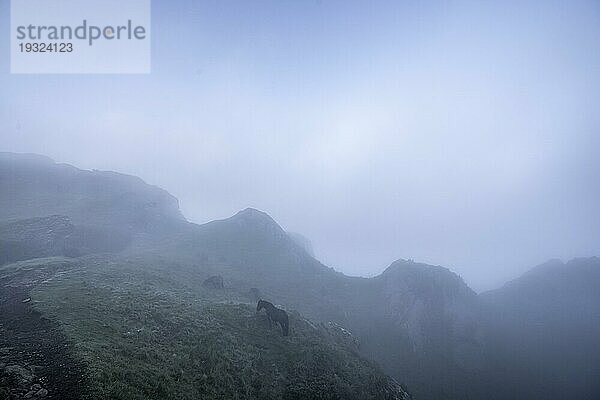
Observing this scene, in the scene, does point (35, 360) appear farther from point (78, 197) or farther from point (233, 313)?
point (78, 197)

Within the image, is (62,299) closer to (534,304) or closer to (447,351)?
(447,351)

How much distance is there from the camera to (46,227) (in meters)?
47.5

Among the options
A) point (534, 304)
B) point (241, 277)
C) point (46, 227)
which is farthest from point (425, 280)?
point (46, 227)

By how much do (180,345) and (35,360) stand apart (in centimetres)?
865

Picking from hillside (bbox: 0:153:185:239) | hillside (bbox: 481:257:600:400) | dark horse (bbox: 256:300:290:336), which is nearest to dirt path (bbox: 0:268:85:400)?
dark horse (bbox: 256:300:290:336)

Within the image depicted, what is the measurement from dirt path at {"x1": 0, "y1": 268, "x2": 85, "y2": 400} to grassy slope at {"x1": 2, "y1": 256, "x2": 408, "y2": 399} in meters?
0.65

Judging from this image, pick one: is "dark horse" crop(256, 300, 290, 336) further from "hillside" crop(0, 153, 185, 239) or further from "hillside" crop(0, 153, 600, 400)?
"hillside" crop(0, 153, 185, 239)

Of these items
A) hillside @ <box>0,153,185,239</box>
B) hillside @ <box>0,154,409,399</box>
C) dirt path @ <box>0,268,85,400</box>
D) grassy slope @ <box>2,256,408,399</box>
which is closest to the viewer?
dirt path @ <box>0,268,85,400</box>

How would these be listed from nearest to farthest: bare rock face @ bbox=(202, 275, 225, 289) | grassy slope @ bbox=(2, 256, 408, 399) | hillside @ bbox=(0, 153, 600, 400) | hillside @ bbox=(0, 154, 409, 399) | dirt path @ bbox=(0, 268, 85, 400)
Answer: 1. dirt path @ bbox=(0, 268, 85, 400)
2. hillside @ bbox=(0, 154, 409, 399)
3. grassy slope @ bbox=(2, 256, 408, 399)
4. hillside @ bbox=(0, 153, 600, 400)
5. bare rock face @ bbox=(202, 275, 225, 289)

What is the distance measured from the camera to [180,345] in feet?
70.8

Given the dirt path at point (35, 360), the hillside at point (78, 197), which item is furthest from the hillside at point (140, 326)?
the hillside at point (78, 197)

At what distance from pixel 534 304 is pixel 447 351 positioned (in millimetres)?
36724

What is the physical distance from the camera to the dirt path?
1280 centimetres

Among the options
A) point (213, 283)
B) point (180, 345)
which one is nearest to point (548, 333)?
point (213, 283)
